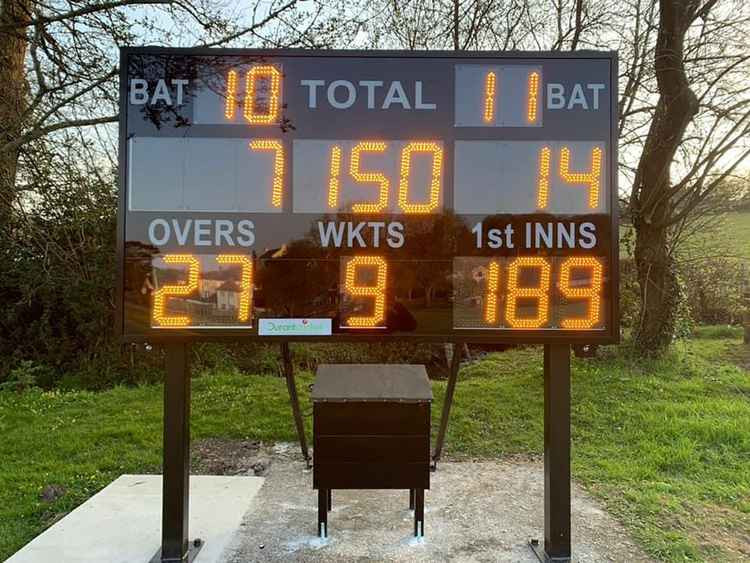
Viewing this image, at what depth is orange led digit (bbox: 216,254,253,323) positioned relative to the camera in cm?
301

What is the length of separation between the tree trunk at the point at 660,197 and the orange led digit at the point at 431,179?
6385 mm

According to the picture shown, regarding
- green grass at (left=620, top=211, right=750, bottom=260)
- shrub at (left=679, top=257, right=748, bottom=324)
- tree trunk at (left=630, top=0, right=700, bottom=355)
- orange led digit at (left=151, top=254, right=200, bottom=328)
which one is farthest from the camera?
shrub at (left=679, top=257, right=748, bottom=324)

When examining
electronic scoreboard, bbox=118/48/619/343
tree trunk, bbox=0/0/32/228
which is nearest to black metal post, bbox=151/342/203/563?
electronic scoreboard, bbox=118/48/619/343

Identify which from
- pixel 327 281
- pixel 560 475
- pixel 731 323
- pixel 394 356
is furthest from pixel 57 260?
pixel 731 323

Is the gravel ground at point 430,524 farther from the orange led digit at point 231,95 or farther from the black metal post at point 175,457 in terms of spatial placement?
the orange led digit at point 231,95

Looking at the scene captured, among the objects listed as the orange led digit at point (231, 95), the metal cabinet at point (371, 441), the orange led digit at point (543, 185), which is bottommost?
the metal cabinet at point (371, 441)

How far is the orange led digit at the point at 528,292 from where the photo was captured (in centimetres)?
304

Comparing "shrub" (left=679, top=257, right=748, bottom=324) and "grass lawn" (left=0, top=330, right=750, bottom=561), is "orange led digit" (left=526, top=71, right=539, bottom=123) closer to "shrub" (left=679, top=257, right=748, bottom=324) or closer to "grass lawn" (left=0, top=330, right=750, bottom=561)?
"grass lawn" (left=0, top=330, right=750, bottom=561)

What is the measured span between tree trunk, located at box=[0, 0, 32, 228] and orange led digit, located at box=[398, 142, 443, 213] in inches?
218

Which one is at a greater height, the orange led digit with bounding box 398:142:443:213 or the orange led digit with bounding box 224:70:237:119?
the orange led digit with bounding box 224:70:237:119

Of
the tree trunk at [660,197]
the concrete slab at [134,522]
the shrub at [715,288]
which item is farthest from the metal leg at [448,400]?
the shrub at [715,288]

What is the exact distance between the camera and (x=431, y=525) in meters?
3.75

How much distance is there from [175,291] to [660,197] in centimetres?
779

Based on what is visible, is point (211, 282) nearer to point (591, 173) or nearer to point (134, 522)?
point (134, 522)
